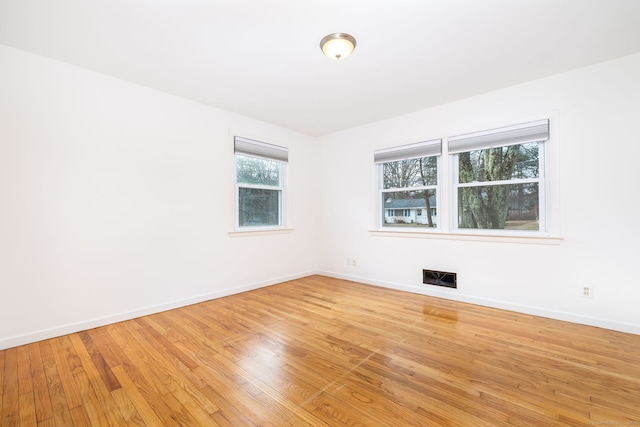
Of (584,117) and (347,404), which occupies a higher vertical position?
(584,117)

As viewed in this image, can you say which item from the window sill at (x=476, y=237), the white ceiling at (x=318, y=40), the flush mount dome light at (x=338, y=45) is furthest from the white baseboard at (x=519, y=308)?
the flush mount dome light at (x=338, y=45)

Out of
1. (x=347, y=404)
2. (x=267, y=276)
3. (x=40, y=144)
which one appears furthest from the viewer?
(x=267, y=276)

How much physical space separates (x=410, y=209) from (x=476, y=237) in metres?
1.01

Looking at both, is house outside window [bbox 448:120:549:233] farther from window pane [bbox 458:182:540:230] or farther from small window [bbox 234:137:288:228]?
small window [bbox 234:137:288:228]

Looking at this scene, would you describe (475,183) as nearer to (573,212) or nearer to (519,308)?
(573,212)

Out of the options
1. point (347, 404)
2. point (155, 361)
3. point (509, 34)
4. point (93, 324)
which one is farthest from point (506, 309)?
point (93, 324)

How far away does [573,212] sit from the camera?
2.83 metres

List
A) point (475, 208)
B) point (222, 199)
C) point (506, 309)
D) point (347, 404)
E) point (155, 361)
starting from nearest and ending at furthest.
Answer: point (347, 404)
point (155, 361)
point (506, 309)
point (475, 208)
point (222, 199)

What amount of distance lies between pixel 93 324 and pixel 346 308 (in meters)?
2.68

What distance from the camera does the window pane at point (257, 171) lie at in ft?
13.4

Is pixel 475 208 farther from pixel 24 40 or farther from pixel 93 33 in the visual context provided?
pixel 24 40

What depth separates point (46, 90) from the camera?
2.55 meters

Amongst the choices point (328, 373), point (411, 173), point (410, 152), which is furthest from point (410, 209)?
point (328, 373)

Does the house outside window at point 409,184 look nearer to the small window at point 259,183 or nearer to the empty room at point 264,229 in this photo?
the empty room at point 264,229
